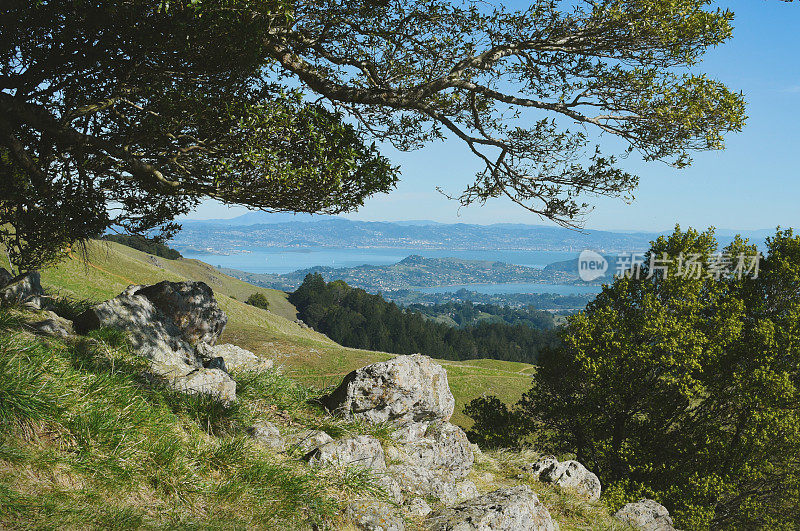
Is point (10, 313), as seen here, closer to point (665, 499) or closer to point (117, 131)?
point (117, 131)

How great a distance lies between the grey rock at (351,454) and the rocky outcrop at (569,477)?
16.2 feet

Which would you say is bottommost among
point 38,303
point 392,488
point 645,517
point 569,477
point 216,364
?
point 645,517

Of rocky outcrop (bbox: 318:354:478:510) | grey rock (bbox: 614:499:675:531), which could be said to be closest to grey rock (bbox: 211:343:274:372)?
rocky outcrop (bbox: 318:354:478:510)

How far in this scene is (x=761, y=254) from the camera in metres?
21.3

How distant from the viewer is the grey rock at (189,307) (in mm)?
12156

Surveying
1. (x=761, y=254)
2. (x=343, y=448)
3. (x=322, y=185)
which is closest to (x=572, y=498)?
(x=343, y=448)

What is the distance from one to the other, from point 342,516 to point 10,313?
26.9 ft

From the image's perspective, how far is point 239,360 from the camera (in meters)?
12.5

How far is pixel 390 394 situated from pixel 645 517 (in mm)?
7034

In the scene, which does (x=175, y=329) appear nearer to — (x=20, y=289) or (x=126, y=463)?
(x=20, y=289)

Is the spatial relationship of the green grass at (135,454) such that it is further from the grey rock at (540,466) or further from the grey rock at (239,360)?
the grey rock at (239,360)

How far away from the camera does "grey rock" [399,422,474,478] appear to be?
354 inches

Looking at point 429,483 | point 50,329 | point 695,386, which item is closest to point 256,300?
point 695,386

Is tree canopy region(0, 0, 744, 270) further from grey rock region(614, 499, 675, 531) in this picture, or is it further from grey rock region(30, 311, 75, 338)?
grey rock region(614, 499, 675, 531)
